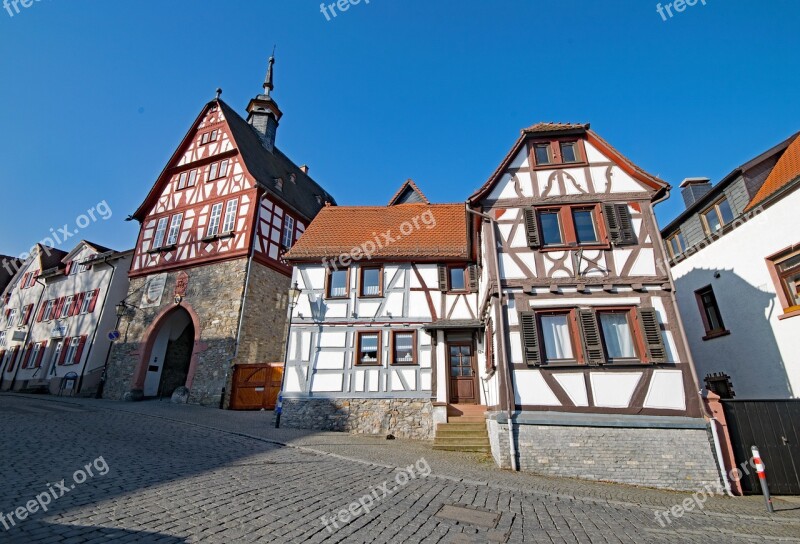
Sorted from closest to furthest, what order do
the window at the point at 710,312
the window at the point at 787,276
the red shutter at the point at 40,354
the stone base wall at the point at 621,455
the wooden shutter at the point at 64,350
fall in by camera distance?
the stone base wall at the point at 621,455
the window at the point at 787,276
the window at the point at 710,312
the wooden shutter at the point at 64,350
the red shutter at the point at 40,354

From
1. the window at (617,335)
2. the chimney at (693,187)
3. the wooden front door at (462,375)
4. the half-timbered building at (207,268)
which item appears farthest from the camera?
the half-timbered building at (207,268)

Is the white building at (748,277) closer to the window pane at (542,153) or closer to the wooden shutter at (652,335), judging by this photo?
the wooden shutter at (652,335)

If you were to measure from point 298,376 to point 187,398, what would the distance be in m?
7.02

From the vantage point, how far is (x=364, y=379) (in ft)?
43.5

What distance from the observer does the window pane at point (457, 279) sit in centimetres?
1415

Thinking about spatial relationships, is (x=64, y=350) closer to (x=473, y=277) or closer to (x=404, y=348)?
(x=404, y=348)

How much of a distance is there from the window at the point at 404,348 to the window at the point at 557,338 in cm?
509

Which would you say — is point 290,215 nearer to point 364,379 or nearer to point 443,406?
point 364,379

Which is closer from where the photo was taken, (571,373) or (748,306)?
(571,373)

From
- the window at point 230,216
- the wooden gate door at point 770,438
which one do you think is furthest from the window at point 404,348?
the window at point 230,216

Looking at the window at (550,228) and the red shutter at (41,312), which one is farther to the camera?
the red shutter at (41,312)

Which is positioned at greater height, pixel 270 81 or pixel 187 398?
pixel 270 81

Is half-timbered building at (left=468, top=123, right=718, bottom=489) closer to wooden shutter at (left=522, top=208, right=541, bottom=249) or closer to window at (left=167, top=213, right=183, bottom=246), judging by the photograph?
wooden shutter at (left=522, top=208, right=541, bottom=249)

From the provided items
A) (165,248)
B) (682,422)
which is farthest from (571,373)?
(165,248)
